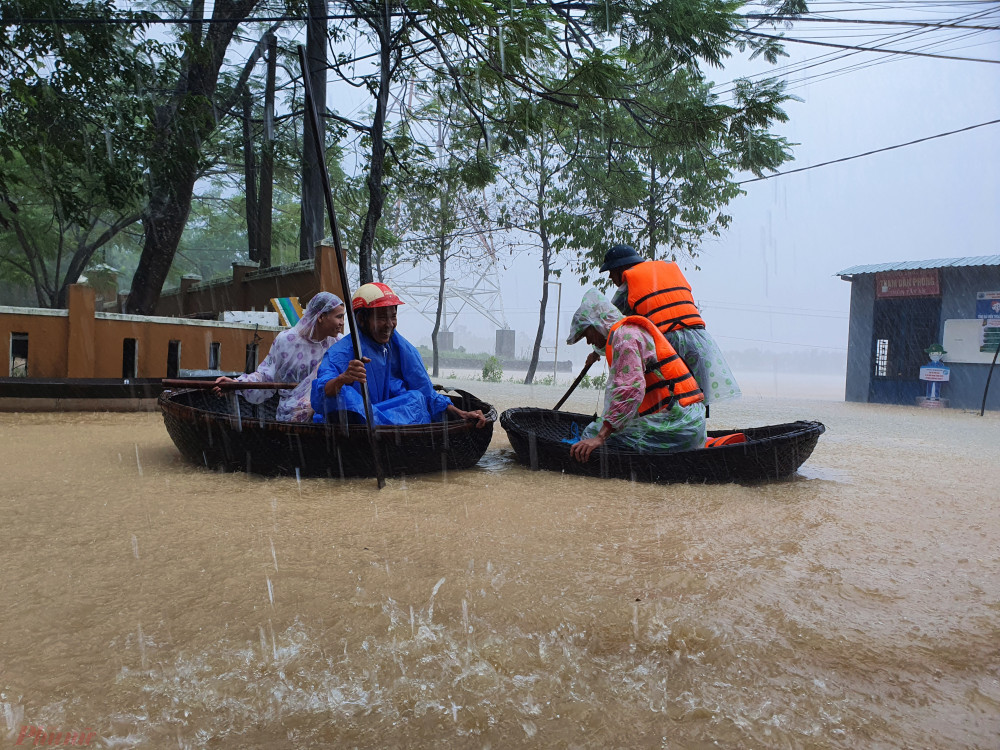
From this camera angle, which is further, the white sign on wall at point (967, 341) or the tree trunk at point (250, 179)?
the white sign on wall at point (967, 341)

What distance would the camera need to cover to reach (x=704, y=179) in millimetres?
16734

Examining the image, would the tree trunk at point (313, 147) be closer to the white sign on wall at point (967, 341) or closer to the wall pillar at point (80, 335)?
the wall pillar at point (80, 335)

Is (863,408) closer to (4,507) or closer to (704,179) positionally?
(704,179)

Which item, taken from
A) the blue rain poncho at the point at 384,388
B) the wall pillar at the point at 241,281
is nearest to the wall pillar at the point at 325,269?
the wall pillar at the point at 241,281

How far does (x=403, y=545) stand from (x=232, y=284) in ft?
31.8

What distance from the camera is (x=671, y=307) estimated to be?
5289 millimetres

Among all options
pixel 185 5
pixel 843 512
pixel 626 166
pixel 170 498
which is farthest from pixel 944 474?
pixel 185 5

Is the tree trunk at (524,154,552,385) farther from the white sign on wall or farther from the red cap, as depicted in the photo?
the red cap

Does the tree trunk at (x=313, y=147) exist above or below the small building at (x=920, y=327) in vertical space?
above

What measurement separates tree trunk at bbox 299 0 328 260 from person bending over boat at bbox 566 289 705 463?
6.89 m

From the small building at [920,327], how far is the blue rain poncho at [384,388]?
1459 centimetres

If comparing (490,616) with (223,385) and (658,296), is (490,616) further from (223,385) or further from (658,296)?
(658,296)

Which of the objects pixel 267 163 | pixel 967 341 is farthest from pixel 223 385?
pixel 967 341

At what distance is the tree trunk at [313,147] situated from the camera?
34.8 ft
